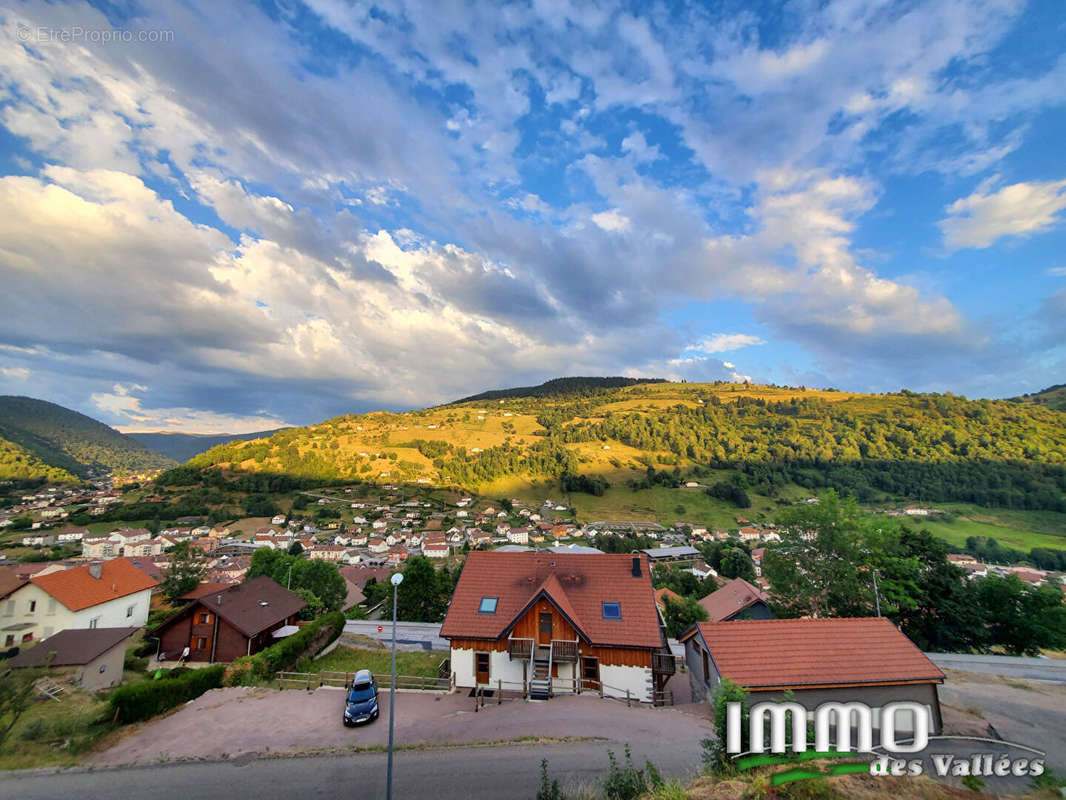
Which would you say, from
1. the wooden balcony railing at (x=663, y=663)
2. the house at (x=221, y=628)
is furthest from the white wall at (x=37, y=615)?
the wooden balcony railing at (x=663, y=663)

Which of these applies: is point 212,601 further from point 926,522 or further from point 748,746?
point 926,522

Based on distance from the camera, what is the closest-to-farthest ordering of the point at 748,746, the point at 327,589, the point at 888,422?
the point at 748,746 → the point at 327,589 → the point at 888,422

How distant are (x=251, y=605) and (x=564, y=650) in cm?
2288

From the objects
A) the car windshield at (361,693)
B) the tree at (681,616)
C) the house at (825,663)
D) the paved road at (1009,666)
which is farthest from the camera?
the tree at (681,616)

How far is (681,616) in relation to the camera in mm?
37781

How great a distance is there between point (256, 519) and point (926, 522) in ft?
614

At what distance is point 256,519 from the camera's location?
132375mm

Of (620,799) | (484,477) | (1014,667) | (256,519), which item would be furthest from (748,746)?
(484,477)

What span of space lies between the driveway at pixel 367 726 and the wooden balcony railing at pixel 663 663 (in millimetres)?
2642

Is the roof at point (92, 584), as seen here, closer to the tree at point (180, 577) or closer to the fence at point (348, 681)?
the tree at point (180, 577)

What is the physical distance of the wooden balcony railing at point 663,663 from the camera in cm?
2120

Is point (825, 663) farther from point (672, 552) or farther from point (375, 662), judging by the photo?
point (672, 552)

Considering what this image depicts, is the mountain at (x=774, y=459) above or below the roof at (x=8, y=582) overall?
above

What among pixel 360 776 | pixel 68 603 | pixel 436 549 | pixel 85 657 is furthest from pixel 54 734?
pixel 436 549
